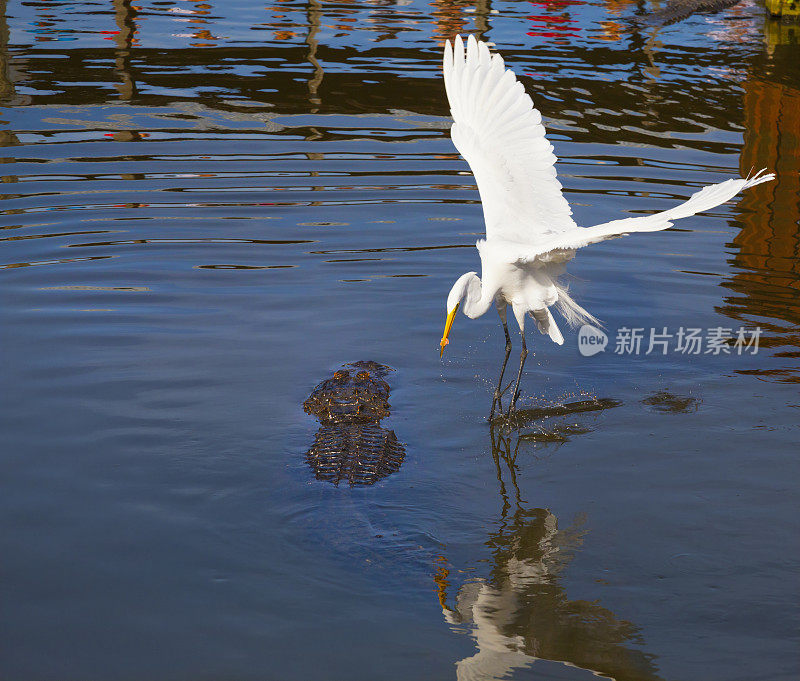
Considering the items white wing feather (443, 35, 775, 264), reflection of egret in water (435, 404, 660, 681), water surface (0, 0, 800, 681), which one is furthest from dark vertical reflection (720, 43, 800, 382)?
reflection of egret in water (435, 404, 660, 681)

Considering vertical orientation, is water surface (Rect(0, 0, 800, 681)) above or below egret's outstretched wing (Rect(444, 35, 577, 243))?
below

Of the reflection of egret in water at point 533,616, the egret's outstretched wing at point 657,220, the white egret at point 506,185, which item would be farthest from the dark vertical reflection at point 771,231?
the reflection of egret in water at point 533,616

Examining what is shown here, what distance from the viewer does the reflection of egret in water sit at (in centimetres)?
352

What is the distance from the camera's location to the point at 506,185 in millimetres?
5480

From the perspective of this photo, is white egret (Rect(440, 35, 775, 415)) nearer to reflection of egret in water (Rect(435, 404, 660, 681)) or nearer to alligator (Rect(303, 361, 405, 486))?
alligator (Rect(303, 361, 405, 486))

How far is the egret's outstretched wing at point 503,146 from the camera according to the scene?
5234 mm

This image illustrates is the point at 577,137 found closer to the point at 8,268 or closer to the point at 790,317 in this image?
the point at 790,317

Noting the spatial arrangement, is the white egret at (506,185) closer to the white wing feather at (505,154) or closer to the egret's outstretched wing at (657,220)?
the white wing feather at (505,154)

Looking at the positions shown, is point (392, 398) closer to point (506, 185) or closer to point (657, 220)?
point (506, 185)

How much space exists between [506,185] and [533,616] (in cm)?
264

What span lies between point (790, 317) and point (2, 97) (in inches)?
381

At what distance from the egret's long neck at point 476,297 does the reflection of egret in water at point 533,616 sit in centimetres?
159

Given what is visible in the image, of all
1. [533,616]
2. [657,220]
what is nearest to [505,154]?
[657,220]

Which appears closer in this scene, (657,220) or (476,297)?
(657,220)
